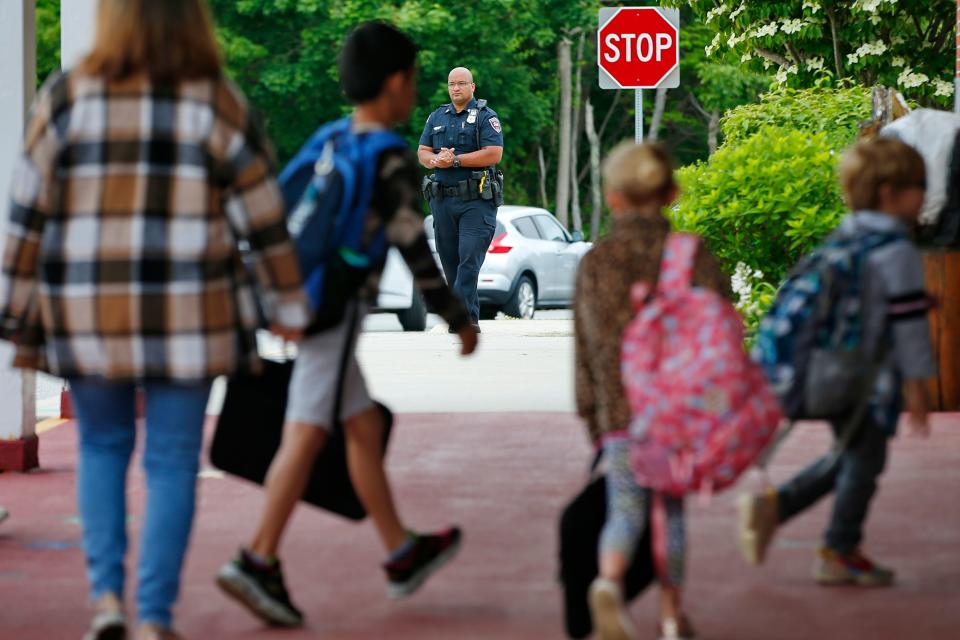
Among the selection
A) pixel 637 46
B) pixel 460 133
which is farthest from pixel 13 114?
pixel 637 46

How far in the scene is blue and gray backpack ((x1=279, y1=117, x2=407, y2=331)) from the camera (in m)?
5.02

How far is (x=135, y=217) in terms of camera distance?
4.46 metres

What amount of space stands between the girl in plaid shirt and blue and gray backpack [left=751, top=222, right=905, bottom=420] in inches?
56.8

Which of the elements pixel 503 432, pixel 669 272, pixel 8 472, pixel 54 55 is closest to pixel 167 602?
pixel 669 272

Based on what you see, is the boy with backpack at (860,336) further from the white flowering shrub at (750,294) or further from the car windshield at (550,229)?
the car windshield at (550,229)

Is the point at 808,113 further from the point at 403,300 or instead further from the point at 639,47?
the point at 403,300

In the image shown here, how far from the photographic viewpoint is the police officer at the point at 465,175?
13906 mm

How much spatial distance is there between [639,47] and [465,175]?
2.21 m

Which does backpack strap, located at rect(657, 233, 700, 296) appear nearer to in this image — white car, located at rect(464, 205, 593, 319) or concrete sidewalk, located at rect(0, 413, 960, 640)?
concrete sidewalk, located at rect(0, 413, 960, 640)

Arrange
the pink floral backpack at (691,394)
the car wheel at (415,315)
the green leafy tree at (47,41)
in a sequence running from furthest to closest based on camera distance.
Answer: the green leafy tree at (47,41)
the car wheel at (415,315)
the pink floral backpack at (691,394)

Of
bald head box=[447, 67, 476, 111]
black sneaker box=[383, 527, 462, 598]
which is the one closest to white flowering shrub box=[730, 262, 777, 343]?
bald head box=[447, 67, 476, 111]

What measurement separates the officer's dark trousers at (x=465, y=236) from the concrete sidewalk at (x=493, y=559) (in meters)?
5.41

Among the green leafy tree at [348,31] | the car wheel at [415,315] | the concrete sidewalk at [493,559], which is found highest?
the green leafy tree at [348,31]

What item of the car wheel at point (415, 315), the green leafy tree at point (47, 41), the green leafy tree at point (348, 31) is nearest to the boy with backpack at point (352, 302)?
the car wheel at point (415, 315)
